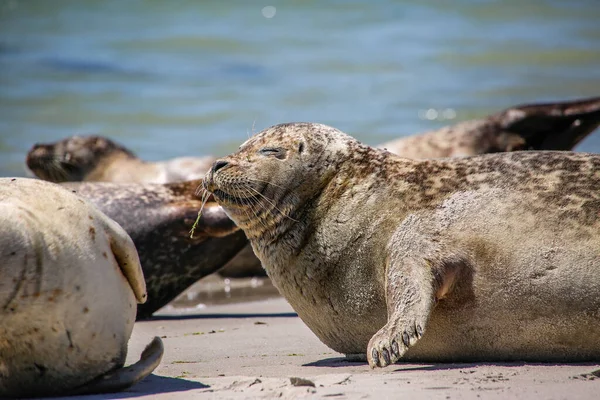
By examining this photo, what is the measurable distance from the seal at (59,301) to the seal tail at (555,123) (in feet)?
19.1

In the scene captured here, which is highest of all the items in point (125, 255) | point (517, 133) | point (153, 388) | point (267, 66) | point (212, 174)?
point (267, 66)

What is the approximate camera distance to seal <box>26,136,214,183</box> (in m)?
10.7

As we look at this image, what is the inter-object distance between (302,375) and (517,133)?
18.9 ft

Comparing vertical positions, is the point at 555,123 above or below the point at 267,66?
below

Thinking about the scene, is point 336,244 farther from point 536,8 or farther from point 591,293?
point 536,8

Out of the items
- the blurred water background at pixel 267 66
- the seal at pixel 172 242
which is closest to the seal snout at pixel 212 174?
the seal at pixel 172 242

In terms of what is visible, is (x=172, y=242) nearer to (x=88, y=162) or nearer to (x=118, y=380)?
(x=118, y=380)

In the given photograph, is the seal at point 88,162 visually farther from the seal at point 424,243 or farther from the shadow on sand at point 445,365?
the shadow on sand at point 445,365

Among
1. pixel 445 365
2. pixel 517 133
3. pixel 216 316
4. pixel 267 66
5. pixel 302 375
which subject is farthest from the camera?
pixel 267 66

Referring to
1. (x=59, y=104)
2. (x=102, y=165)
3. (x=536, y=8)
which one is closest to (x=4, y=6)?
(x=59, y=104)

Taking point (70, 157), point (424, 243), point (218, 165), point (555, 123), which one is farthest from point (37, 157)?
point (424, 243)

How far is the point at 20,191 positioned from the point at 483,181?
1.83m

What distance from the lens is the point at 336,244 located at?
443 centimetres

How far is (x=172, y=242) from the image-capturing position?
697cm
